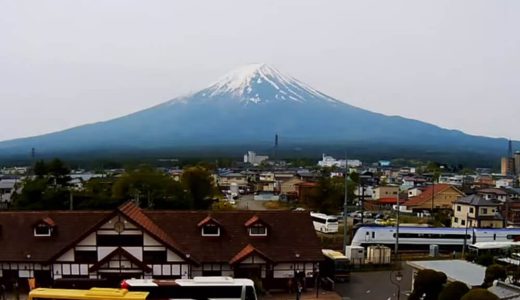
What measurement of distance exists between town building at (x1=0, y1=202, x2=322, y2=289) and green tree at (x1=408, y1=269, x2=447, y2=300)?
161 inches

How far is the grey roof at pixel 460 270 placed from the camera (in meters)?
16.7

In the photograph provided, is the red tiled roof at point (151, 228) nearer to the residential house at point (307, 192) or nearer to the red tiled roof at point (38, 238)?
the red tiled roof at point (38, 238)

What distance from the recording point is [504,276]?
1630 centimetres

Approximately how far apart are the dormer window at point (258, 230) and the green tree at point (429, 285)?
549cm

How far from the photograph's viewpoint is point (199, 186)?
116 ft

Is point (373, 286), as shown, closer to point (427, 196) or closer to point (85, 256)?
Result: point (85, 256)

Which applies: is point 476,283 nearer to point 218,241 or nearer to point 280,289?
point 280,289

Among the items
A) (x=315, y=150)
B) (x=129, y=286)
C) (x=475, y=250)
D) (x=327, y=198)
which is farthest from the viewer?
(x=315, y=150)

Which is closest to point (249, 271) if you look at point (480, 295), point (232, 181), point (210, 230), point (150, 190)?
point (210, 230)

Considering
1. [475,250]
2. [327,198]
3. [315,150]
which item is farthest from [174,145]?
[475,250]

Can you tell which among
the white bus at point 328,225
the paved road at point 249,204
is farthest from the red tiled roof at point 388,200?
the white bus at point 328,225

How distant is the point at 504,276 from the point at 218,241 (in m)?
8.34

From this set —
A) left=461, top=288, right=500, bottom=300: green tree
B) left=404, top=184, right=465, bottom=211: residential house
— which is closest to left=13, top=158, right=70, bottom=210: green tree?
left=461, top=288, right=500, bottom=300: green tree

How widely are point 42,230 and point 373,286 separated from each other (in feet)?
34.9
